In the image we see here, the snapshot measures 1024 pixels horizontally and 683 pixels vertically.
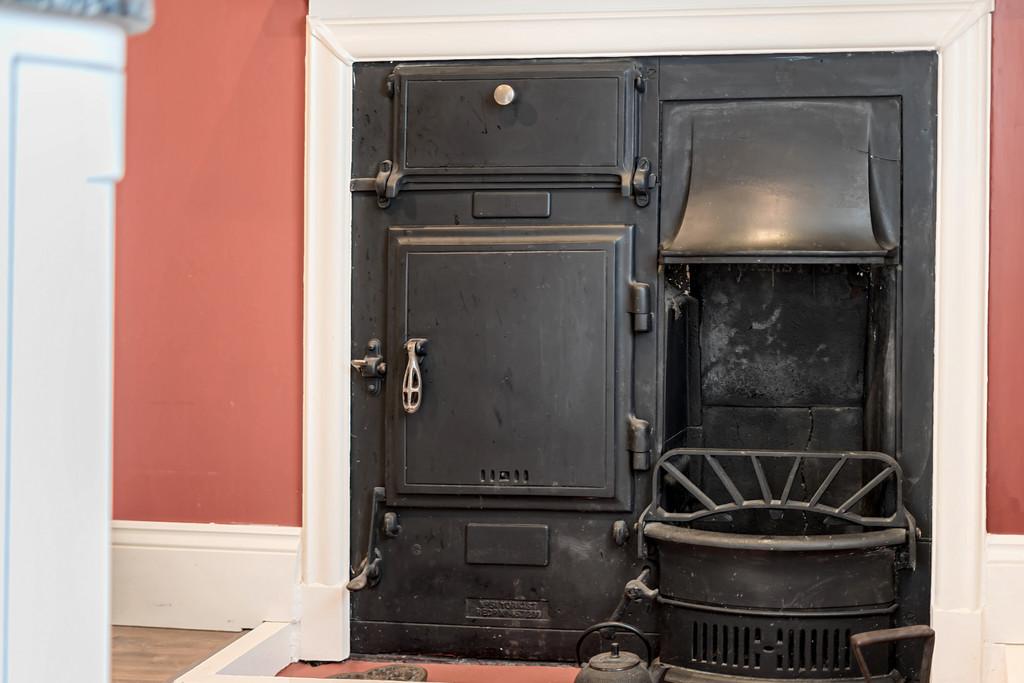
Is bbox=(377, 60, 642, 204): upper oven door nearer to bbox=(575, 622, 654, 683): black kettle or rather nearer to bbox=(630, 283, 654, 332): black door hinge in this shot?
bbox=(630, 283, 654, 332): black door hinge

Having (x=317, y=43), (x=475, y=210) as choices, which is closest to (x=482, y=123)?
(x=475, y=210)

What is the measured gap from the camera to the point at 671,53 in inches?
103

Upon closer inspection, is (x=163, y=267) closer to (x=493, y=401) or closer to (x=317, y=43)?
(x=317, y=43)

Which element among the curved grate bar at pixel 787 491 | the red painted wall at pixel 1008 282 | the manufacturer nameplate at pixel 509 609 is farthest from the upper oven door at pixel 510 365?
the red painted wall at pixel 1008 282

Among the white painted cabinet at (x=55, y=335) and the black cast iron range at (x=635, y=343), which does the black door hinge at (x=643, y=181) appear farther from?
the white painted cabinet at (x=55, y=335)

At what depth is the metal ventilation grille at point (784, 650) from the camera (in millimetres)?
2400

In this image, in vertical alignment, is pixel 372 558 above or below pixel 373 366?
below

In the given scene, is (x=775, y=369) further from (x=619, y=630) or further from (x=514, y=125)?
(x=514, y=125)

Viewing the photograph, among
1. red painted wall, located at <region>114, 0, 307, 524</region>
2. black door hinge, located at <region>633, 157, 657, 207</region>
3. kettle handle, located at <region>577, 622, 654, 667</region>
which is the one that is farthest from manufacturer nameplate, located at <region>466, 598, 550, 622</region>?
black door hinge, located at <region>633, 157, 657, 207</region>

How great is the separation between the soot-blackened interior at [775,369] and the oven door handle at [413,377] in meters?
0.59

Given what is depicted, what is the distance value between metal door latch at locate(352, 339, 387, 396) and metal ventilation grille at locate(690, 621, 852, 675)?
972mm

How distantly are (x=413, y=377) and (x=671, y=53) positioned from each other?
954 millimetres

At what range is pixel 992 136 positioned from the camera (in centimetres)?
254

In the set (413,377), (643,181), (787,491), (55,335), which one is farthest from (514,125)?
(55,335)
